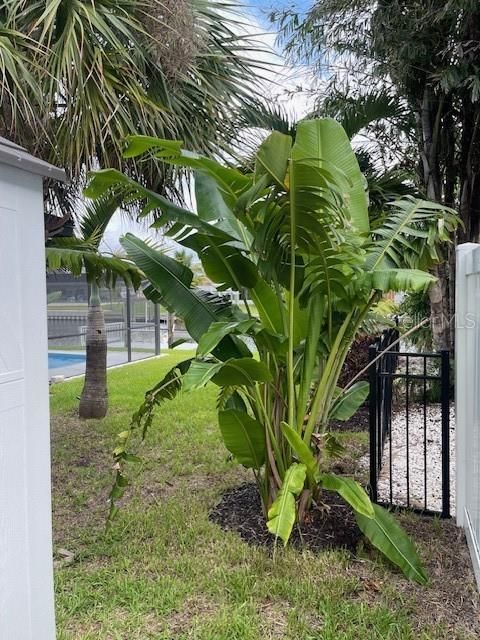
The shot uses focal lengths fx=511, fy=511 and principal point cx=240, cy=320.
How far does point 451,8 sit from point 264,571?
19.5ft

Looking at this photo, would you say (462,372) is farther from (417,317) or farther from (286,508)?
(417,317)

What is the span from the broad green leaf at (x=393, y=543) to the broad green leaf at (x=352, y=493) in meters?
0.13

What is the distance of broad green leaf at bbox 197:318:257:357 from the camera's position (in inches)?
111

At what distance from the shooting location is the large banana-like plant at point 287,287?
9.76 feet

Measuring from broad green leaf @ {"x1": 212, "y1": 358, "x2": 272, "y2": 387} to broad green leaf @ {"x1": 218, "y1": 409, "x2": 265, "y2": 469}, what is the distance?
11.8 inches

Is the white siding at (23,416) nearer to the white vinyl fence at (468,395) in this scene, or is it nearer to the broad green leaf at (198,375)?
the broad green leaf at (198,375)

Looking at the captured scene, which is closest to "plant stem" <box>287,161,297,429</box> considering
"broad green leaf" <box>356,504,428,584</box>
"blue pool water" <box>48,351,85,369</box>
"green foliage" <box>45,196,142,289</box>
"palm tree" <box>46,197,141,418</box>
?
"broad green leaf" <box>356,504,428,584</box>

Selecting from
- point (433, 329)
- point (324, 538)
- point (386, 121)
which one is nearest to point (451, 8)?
point (386, 121)

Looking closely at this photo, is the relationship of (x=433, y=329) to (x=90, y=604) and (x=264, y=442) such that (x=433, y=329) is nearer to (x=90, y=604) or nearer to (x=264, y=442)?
(x=264, y=442)

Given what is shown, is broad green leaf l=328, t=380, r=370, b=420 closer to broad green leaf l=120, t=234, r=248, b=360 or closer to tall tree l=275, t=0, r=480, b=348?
broad green leaf l=120, t=234, r=248, b=360

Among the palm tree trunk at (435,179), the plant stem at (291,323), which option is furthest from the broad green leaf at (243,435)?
the palm tree trunk at (435,179)

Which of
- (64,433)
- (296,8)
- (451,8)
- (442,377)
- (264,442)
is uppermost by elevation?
(296,8)

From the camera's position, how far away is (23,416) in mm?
1665

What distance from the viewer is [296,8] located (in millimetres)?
7238
